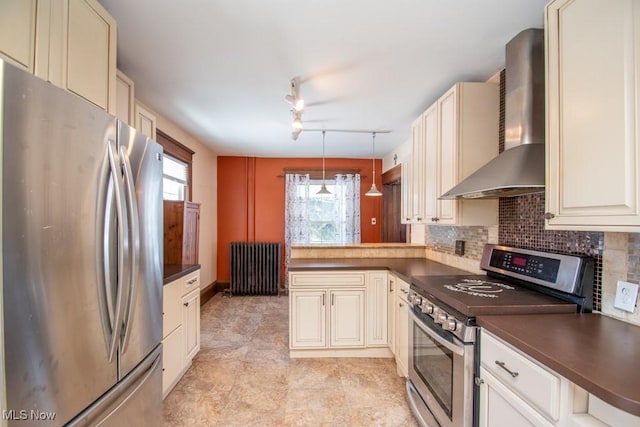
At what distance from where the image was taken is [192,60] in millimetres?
1965

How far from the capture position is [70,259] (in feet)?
2.99

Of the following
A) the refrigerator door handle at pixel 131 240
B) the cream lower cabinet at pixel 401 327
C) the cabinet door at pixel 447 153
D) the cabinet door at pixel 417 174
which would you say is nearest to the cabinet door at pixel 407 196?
the cabinet door at pixel 417 174

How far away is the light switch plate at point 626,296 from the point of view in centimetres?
115

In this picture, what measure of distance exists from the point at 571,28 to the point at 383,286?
6.89ft

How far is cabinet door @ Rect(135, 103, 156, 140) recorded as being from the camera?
6.81 feet

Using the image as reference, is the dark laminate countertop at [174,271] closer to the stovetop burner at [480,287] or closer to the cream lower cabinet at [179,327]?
the cream lower cabinet at [179,327]

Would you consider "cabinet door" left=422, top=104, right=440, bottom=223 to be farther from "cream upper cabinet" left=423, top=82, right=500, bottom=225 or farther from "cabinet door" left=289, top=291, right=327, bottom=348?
"cabinet door" left=289, top=291, right=327, bottom=348

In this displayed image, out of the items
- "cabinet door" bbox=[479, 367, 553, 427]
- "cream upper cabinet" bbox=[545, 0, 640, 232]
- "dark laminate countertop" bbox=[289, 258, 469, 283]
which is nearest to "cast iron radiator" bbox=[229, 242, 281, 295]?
"dark laminate countertop" bbox=[289, 258, 469, 283]

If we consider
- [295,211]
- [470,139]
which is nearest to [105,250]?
[470,139]

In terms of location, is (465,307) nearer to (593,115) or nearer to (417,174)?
(593,115)

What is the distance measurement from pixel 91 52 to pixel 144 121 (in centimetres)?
89

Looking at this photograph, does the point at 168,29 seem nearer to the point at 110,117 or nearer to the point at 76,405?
the point at 110,117

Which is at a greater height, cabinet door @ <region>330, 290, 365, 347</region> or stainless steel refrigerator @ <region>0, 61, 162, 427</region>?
stainless steel refrigerator @ <region>0, 61, 162, 427</region>

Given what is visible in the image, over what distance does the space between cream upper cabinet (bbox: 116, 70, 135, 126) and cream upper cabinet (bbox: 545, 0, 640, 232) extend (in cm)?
247
